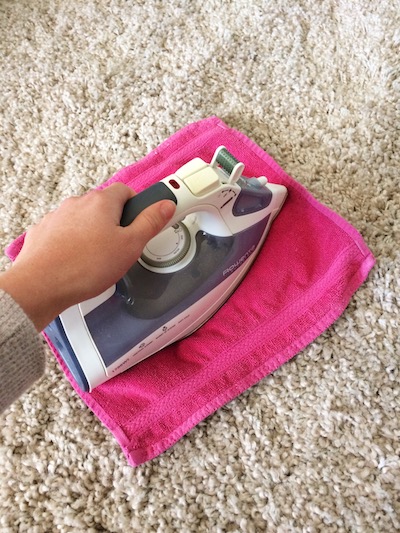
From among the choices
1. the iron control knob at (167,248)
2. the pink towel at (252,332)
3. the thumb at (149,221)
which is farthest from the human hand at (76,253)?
the pink towel at (252,332)

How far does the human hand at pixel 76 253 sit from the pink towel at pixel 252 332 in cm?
23

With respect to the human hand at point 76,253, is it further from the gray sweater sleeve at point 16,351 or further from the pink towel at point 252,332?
the pink towel at point 252,332

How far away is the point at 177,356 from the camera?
0.83 metres

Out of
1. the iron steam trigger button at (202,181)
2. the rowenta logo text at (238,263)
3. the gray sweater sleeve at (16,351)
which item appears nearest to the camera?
the gray sweater sleeve at (16,351)

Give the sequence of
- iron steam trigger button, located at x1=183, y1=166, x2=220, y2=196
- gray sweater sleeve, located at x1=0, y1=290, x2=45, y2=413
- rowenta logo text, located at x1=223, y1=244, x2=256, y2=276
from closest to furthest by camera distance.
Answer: gray sweater sleeve, located at x1=0, y1=290, x2=45, y2=413 < iron steam trigger button, located at x1=183, y1=166, x2=220, y2=196 < rowenta logo text, located at x1=223, y1=244, x2=256, y2=276

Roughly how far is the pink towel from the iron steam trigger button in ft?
0.74

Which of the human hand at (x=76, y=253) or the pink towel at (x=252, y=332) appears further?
the pink towel at (x=252, y=332)

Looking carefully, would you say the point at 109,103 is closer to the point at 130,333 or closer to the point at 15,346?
the point at 130,333

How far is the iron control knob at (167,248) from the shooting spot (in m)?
0.78

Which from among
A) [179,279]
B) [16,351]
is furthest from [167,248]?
[16,351]

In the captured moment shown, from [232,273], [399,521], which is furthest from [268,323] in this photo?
[399,521]

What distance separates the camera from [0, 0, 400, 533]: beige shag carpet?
0.73 m

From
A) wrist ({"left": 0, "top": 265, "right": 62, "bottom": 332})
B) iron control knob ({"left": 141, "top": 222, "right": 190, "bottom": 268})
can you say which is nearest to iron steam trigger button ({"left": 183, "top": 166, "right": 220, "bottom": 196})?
iron control knob ({"left": 141, "top": 222, "right": 190, "bottom": 268})

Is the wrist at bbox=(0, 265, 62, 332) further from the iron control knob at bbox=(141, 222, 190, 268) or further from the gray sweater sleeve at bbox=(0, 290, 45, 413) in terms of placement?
the iron control knob at bbox=(141, 222, 190, 268)
